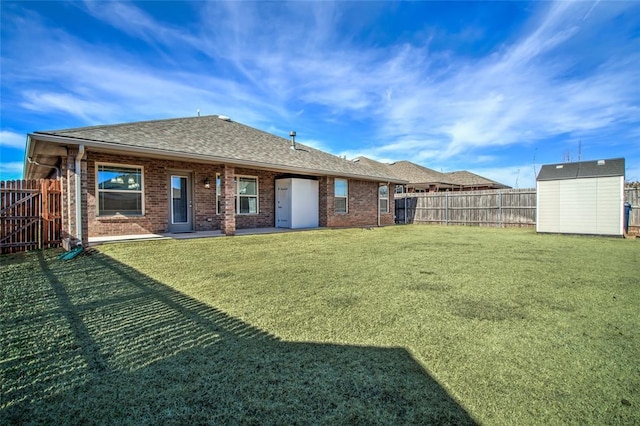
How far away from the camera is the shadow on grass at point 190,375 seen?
1887 mm

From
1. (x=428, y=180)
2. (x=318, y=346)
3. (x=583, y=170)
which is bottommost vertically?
(x=318, y=346)

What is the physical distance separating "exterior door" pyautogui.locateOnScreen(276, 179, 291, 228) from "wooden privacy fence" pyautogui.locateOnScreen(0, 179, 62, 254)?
759 cm

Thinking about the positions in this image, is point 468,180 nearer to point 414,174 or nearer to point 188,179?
point 414,174

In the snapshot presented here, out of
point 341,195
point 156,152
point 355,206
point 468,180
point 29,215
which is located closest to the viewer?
point 29,215

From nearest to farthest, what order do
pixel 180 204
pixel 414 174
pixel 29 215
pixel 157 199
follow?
pixel 29 215, pixel 157 199, pixel 180 204, pixel 414 174

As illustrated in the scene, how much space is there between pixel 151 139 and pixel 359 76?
9.60 meters

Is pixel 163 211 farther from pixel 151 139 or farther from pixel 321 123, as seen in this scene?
pixel 321 123

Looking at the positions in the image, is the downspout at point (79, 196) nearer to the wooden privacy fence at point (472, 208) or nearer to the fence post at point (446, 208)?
the wooden privacy fence at point (472, 208)

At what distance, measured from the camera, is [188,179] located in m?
11.1

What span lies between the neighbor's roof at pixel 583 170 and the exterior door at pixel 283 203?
37.9 feet

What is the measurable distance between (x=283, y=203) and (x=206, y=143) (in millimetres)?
4168

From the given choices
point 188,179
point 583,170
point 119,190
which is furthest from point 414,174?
point 119,190

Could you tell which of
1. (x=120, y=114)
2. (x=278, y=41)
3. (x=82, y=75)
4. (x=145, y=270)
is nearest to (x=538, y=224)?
(x=278, y=41)

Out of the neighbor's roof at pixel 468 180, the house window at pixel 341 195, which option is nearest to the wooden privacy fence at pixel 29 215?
the house window at pixel 341 195
